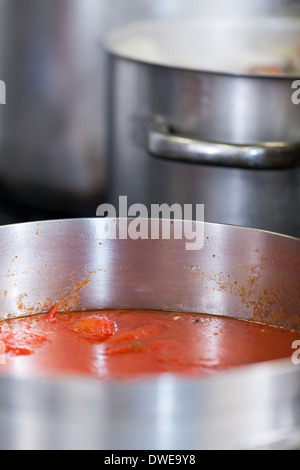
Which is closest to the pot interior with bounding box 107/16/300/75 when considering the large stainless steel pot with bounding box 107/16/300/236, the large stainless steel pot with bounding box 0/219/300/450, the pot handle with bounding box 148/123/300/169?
the large stainless steel pot with bounding box 107/16/300/236

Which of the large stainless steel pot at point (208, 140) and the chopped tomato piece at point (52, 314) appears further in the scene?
the large stainless steel pot at point (208, 140)

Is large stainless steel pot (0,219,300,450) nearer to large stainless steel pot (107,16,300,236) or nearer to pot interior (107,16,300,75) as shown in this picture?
large stainless steel pot (107,16,300,236)

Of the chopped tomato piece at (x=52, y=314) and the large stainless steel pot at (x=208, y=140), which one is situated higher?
the large stainless steel pot at (x=208, y=140)

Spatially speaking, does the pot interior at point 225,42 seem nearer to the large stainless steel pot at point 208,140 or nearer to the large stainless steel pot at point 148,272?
the large stainless steel pot at point 208,140

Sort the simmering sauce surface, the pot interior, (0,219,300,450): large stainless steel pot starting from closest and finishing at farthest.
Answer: the simmering sauce surface < (0,219,300,450): large stainless steel pot < the pot interior

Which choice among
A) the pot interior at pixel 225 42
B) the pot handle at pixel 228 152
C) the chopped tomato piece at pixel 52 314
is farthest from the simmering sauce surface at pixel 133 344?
the pot interior at pixel 225 42

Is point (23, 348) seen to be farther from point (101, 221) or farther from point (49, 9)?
point (49, 9)

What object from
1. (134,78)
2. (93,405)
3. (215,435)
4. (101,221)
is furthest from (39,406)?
(134,78)
